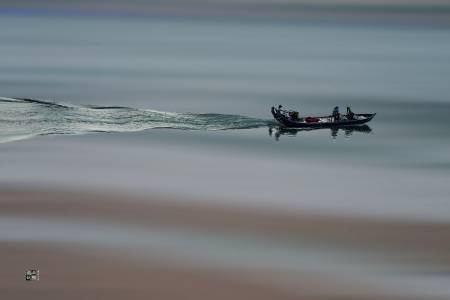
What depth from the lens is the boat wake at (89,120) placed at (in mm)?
40781

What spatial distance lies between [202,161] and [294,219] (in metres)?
7.97

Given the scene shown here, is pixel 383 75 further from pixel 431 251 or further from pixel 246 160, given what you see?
pixel 431 251

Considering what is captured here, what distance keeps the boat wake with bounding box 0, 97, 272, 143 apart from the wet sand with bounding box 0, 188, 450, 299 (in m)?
8.97

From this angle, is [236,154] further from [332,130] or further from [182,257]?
[182,257]

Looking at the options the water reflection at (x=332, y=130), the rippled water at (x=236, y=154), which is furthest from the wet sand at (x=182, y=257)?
the water reflection at (x=332, y=130)

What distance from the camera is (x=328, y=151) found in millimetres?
40125

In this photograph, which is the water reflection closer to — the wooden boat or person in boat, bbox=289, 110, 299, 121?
the wooden boat

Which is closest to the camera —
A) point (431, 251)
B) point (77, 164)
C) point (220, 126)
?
point (431, 251)

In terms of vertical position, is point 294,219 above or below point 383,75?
below

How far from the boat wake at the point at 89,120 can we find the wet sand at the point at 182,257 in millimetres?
8965

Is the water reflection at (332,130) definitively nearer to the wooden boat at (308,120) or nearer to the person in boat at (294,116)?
the wooden boat at (308,120)

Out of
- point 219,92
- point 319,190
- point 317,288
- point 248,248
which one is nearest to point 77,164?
point 319,190

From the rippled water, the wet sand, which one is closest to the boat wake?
the rippled water

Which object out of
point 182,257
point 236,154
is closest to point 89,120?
point 236,154
